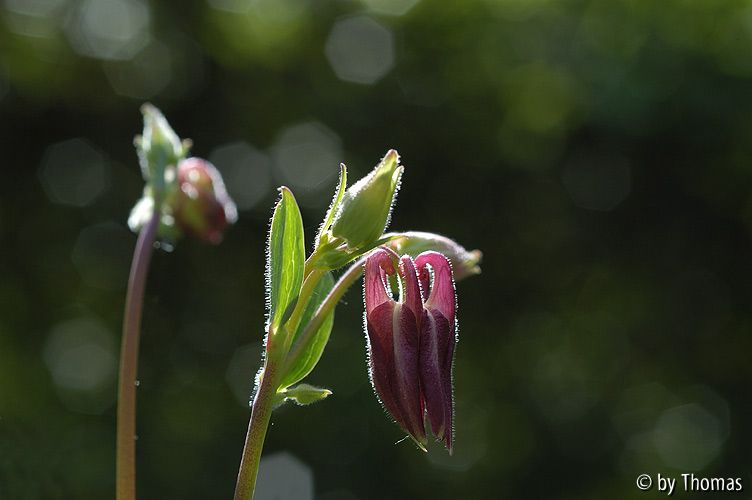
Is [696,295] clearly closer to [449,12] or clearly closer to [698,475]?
[698,475]

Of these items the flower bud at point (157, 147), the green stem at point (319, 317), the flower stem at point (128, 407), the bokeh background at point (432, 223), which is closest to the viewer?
the green stem at point (319, 317)

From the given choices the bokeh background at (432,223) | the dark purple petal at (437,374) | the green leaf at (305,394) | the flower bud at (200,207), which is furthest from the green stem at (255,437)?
the bokeh background at (432,223)

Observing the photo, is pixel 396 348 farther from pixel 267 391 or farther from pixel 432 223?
pixel 432 223

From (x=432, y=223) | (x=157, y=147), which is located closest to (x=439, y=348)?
(x=157, y=147)

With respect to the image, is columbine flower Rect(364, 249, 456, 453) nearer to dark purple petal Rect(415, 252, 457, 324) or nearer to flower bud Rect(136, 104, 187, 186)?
dark purple petal Rect(415, 252, 457, 324)

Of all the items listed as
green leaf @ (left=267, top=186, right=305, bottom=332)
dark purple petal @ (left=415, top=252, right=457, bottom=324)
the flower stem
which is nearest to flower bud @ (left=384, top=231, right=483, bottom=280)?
dark purple petal @ (left=415, top=252, right=457, bottom=324)

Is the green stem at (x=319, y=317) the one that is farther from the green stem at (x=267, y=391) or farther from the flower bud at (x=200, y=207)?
the flower bud at (x=200, y=207)

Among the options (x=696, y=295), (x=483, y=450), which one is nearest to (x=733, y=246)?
(x=696, y=295)
